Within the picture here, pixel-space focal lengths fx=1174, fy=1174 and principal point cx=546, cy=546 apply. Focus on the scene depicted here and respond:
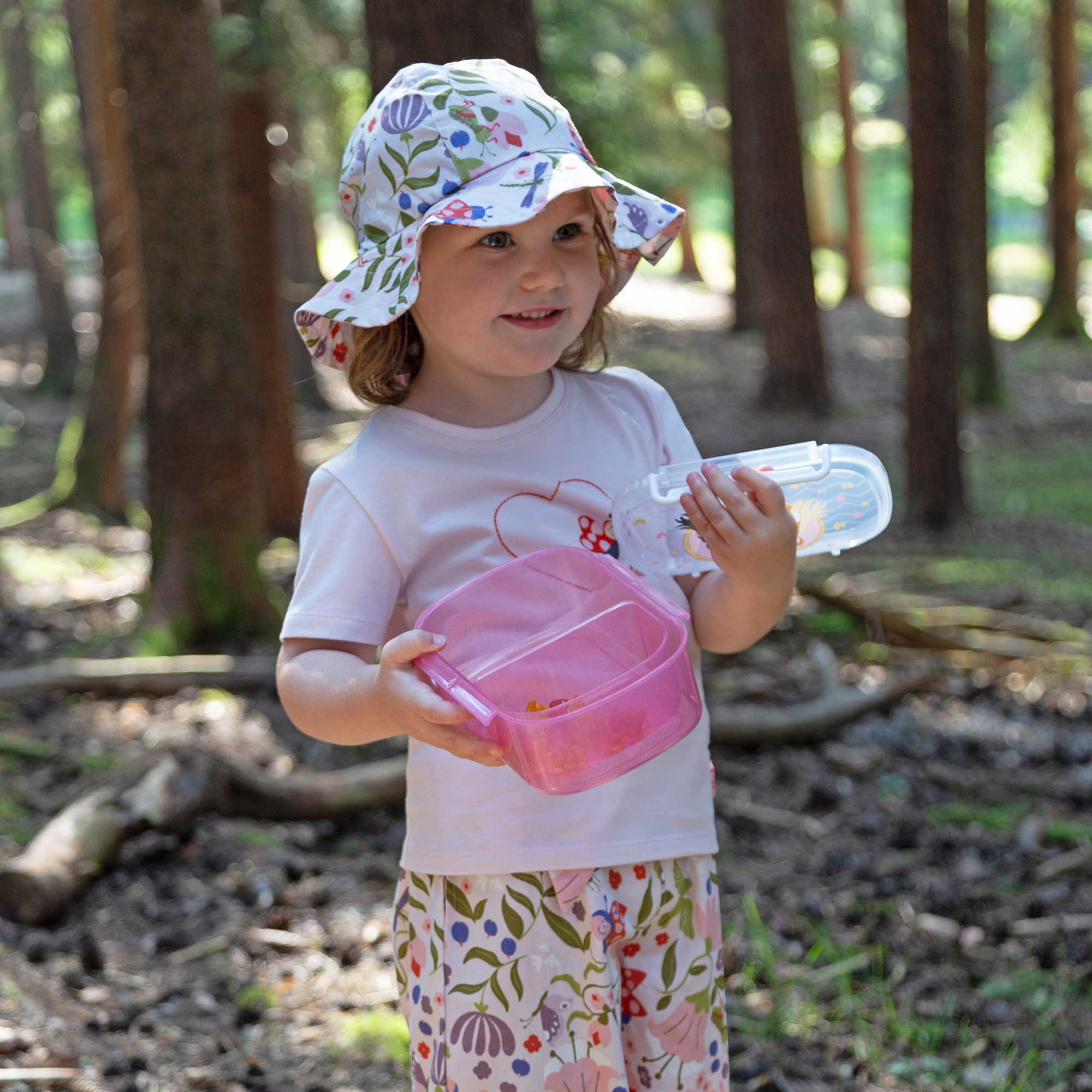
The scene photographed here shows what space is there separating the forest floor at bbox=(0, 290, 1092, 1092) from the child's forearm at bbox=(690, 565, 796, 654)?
0.78m

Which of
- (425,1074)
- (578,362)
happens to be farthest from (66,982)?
(578,362)

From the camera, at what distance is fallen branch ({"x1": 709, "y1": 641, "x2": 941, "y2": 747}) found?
4.46m

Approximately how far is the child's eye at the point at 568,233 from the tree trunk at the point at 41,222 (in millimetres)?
15142

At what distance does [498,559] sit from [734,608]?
340mm

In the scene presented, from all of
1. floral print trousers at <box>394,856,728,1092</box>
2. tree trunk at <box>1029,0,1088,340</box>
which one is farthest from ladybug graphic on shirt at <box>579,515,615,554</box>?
tree trunk at <box>1029,0,1088,340</box>

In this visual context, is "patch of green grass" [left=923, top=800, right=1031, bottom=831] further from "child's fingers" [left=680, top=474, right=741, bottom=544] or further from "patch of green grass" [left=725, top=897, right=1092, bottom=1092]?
"child's fingers" [left=680, top=474, right=741, bottom=544]

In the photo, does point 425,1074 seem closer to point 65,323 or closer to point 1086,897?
point 1086,897

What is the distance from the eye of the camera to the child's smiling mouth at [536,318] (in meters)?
1.59

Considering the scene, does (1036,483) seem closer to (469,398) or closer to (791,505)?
(791,505)

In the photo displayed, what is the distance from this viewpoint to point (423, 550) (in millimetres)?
1621

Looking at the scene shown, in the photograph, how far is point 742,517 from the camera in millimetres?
1494

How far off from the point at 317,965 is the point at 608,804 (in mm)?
1765

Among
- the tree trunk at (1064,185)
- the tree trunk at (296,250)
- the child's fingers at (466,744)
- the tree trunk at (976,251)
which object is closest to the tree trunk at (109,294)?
the tree trunk at (296,250)

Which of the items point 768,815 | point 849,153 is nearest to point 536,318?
point 768,815
